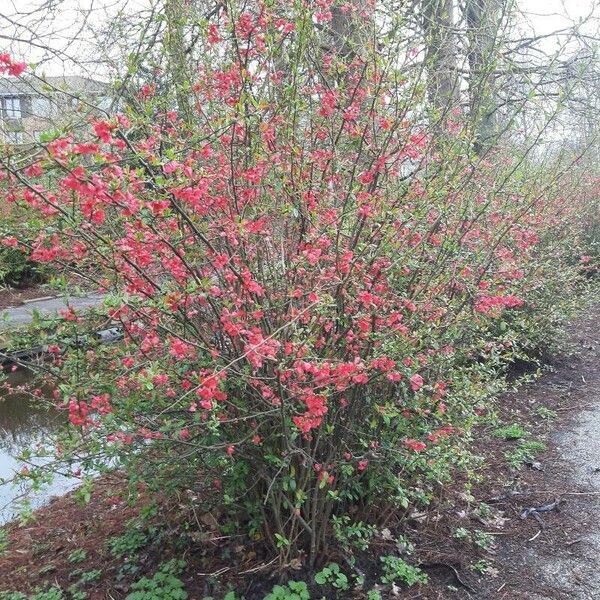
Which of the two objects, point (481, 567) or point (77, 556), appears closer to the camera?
point (481, 567)

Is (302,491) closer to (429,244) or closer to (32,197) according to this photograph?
(429,244)

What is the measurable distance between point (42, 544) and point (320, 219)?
3.13m

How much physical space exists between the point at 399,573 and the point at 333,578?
1.12 feet

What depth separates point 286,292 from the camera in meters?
2.69

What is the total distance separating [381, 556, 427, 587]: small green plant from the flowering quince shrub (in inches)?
9.6

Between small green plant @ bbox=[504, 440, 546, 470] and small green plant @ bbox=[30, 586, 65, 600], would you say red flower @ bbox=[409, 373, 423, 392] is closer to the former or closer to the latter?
small green plant @ bbox=[504, 440, 546, 470]

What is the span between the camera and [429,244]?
308 cm

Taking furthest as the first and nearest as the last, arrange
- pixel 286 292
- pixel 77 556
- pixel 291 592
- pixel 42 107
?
pixel 42 107 → pixel 77 556 → pixel 291 592 → pixel 286 292

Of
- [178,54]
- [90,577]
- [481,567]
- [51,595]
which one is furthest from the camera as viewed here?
[90,577]

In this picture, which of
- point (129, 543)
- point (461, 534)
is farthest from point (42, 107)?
point (461, 534)

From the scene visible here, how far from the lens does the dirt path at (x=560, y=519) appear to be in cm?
307

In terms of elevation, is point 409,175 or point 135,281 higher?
point 409,175

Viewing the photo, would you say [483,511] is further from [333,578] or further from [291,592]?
[291,592]

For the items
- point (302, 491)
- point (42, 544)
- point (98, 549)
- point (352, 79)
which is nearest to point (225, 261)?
point (302, 491)
